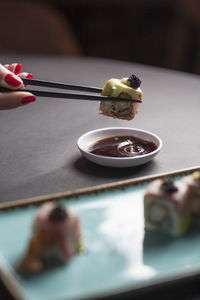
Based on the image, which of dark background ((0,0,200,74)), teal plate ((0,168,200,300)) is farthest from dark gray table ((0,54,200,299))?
dark background ((0,0,200,74))

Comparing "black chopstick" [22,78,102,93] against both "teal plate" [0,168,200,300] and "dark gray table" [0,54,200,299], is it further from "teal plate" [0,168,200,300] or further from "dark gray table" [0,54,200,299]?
"teal plate" [0,168,200,300]

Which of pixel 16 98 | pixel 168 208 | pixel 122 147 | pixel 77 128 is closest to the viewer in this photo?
pixel 168 208

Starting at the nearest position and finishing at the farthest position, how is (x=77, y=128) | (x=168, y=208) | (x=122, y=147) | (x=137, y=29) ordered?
(x=168, y=208) < (x=122, y=147) < (x=77, y=128) < (x=137, y=29)

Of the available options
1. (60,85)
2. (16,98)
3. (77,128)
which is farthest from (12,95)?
(77,128)

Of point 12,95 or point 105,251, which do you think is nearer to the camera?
point 105,251

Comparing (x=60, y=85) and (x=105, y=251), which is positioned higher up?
(x=60, y=85)

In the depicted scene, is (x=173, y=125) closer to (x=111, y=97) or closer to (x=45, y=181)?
(x=111, y=97)

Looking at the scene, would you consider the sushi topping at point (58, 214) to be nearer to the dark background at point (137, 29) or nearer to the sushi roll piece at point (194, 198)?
the sushi roll piece at point (194, 198)

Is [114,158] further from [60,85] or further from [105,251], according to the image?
[105,251]
